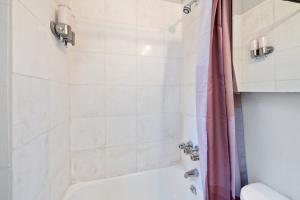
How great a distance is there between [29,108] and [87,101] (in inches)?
28.9

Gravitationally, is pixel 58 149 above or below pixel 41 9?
below

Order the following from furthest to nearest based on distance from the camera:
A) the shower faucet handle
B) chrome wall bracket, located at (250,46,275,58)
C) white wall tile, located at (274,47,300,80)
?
the shower faucet handle → chrome wall bracket, located at (250,46,275,58) → white wall tile, located at (274,47,300,80)

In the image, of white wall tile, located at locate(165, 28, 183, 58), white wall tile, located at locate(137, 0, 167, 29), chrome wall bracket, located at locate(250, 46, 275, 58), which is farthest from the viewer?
white wall tile, located at locate(165, 28, 183, 58)

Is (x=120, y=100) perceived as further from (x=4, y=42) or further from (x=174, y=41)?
(x=4, y=42)

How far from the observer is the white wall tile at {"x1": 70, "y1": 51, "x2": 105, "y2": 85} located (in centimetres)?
133

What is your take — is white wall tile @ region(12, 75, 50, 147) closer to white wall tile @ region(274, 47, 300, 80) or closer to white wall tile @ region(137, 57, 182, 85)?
white wall tile @ region(137, 57, 182, 85)

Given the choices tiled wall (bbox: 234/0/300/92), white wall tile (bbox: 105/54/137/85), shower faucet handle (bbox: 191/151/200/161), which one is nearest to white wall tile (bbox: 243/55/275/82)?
tiled wall (bbox: 234/0/300/92)

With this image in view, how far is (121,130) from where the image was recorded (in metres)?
1.48

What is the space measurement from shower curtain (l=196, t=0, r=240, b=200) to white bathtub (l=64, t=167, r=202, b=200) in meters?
0.39

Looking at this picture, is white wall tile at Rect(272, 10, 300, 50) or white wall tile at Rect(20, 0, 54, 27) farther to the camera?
white wall tile at Rect(272, 10, 300, 50)

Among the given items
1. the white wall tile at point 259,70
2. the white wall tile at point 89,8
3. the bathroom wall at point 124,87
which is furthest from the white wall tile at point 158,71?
the white wall tile at point 259,70

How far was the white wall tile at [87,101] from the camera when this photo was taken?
1331 mm

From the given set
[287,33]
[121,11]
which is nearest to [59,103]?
[121,11]

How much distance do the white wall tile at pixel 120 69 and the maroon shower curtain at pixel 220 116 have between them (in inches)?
29.3
